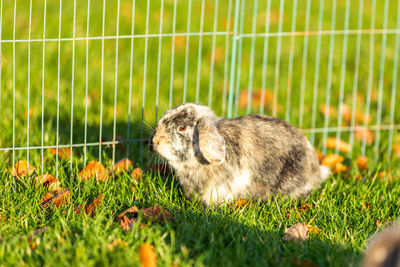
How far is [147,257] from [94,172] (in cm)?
156

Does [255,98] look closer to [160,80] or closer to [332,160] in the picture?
[160,80]

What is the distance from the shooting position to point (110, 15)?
8133 mm

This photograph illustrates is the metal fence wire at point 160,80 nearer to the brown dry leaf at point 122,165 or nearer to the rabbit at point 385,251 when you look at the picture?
the brown dry leaf at point 122,165

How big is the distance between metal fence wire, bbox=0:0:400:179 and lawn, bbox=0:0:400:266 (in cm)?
2

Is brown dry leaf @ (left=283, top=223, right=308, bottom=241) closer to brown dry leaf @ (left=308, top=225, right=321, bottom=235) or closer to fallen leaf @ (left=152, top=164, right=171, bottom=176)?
brown dry leaf @ (left=308, top=225, right=321, bottom=235)

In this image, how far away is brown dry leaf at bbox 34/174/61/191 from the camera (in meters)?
4.21

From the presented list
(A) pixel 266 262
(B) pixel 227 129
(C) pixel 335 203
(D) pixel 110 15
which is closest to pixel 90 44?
(D) pixel 110 15

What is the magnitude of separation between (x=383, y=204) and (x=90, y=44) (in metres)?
4.34

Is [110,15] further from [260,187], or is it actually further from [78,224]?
[78,224]

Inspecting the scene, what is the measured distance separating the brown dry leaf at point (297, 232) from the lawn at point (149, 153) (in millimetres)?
56

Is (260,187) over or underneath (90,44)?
underneath

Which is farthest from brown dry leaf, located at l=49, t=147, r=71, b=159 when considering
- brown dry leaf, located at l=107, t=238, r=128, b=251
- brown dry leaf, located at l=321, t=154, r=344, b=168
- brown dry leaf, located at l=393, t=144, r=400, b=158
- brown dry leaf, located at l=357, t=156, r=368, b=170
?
brown dry leaf, located at l=393, t=144, r=400, b=158

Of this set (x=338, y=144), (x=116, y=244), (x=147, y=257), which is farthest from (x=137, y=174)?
(x=338, y=144)

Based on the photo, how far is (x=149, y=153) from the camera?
5.06m
